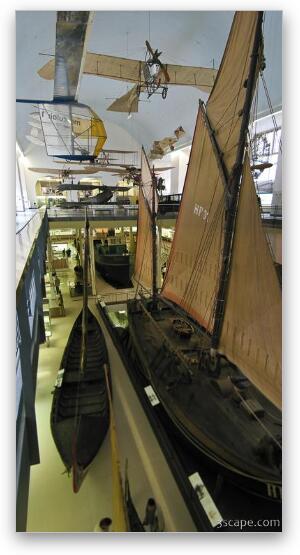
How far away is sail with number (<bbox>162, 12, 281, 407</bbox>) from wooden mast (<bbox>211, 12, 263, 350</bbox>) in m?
0.03

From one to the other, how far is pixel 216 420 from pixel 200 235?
257 cm

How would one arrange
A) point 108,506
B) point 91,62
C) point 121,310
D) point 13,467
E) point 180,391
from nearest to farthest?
point 13,467
point 108,506
point 180,391
point 91,62
point 121,310

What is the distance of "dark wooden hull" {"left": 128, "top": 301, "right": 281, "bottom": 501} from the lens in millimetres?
2791

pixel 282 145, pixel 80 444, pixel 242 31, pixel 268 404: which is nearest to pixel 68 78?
pixel 242 31

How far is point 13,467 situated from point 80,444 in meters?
2.42

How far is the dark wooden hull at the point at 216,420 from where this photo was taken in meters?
2.79

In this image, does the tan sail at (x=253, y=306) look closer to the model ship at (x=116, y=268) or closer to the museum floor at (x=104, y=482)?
the museum floor at (x=104, y=482)

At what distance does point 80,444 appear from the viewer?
4.38m

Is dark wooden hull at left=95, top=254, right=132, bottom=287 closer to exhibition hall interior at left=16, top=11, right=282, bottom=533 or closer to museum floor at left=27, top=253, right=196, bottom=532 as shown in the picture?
exhibition hall interior at left=16, top=11, right=282, bottom=533

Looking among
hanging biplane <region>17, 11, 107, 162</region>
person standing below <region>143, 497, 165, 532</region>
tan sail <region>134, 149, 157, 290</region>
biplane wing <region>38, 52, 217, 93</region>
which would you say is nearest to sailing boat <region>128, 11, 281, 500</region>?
person standing below <region>143, 497, 165, 532</region>

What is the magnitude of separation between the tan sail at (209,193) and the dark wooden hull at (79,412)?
2314mm

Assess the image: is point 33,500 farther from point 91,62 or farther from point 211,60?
point 211,60

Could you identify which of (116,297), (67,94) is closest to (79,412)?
(67,94)

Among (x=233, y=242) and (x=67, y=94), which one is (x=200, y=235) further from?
(x=67, y=94)
